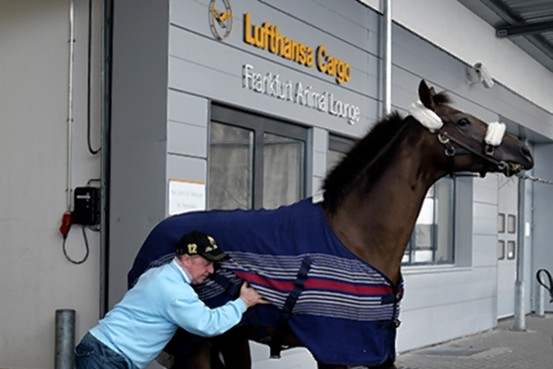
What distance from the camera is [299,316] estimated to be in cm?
449

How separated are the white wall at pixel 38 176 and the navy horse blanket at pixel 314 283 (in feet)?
6.75

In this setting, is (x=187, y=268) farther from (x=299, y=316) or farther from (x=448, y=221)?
(x=448, y=221)

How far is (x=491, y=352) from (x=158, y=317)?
7.70m

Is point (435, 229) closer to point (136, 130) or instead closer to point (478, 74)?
point (478, 74)

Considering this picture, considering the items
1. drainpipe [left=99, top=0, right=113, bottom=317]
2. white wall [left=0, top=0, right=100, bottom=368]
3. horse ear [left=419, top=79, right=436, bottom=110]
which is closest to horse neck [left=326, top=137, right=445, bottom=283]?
horse ear [left=419, top=79, right=436, bottom=110]

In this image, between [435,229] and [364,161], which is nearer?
[364,161]

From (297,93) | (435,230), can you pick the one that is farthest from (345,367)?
(435,230)

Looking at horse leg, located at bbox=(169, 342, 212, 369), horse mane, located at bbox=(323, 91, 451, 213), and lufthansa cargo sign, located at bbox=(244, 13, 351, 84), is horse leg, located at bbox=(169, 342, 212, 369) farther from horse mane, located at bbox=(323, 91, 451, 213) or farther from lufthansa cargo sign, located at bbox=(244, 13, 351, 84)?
lufthansa cargo sign, located at bbox=(244, 13, 351, 84)

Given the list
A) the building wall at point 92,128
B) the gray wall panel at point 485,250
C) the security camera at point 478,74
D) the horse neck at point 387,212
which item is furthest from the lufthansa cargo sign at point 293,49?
the gray wall panel at point 485,250

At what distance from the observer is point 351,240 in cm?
454

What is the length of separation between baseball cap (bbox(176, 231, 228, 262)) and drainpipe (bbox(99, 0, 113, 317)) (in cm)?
197

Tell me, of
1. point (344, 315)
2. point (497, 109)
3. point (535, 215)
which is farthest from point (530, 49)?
point (344, 315)

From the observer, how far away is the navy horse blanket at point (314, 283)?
4.41 m

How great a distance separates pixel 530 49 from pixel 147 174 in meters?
10.9
